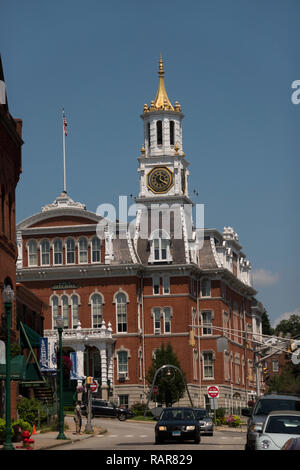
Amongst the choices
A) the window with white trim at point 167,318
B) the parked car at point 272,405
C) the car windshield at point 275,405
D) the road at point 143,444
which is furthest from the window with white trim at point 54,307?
the car windshield at point 275,405

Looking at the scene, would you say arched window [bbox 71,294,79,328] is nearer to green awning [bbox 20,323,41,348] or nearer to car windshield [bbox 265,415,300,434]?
green awning [bbox 20,323,41,348]

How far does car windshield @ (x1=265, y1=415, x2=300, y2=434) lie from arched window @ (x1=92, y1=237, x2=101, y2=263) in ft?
233

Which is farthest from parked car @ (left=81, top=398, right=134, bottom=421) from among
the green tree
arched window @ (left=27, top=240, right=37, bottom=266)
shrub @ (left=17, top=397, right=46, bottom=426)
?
the green tree

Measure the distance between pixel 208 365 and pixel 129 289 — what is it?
10949mm

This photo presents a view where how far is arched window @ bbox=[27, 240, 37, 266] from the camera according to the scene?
99938 millimetres

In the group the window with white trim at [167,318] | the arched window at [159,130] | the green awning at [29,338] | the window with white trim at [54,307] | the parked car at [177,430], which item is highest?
the arched window at [159,130]

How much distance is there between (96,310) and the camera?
99750mm

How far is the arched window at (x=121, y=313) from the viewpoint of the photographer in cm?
9925

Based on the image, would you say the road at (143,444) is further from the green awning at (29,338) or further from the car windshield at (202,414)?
the green awning at (29,338)

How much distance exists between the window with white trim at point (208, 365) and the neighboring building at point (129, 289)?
9cm
